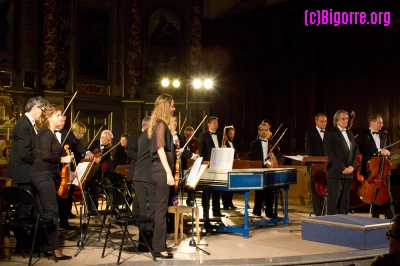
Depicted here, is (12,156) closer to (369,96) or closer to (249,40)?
(369,96)

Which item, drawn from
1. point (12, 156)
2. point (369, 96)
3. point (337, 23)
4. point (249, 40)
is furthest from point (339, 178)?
point (249, 40)

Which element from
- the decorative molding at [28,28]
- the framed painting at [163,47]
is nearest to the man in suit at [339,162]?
the decorative molding at [28,28]

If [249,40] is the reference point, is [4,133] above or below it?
below

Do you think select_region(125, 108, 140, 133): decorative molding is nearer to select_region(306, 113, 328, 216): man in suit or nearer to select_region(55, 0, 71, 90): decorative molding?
select_region(55, 0, 71, 90): decorative molding

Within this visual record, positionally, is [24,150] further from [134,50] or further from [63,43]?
[134,50]

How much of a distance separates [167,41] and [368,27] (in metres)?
6.31

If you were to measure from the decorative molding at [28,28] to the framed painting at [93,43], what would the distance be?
1.28m

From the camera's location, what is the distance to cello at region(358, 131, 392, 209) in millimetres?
7586

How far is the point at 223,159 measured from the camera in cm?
708

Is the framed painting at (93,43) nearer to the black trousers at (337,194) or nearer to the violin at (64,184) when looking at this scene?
the black trousers at (337,194)

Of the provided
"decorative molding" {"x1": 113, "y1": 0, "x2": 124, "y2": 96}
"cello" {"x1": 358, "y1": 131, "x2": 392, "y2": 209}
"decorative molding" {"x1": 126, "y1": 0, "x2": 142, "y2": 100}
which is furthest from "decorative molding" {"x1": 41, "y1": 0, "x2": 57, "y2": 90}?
"cello" {"x1": 358, "y1": 131, "x2": 392, "y2": 209}

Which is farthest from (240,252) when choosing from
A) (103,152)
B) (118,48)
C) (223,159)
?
(118,48)

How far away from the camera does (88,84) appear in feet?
50.1

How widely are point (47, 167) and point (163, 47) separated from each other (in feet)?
37.0
